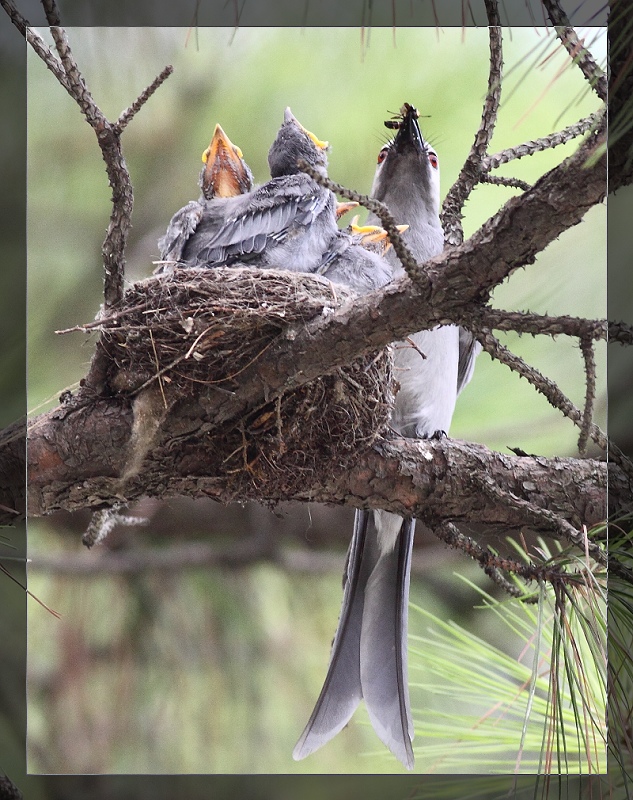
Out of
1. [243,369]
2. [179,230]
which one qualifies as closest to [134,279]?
[179,230]

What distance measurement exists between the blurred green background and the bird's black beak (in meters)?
0.02

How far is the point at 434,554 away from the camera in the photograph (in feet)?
5.94

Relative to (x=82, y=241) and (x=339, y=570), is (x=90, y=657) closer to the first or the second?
(x=339, y=570)

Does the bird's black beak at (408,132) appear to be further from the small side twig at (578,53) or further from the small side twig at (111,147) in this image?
the small side twig at (111,147)

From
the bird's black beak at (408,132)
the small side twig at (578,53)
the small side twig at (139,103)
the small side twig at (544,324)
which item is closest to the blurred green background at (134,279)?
the bird's black beak at (408,132)

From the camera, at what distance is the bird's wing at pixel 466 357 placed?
1944 millimetres

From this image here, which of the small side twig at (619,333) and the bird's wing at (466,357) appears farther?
the bird's wing at (466,357)

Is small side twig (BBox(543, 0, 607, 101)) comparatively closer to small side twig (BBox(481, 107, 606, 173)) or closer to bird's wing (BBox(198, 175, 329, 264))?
small side twig (BBox(481, 107, 606, 173))

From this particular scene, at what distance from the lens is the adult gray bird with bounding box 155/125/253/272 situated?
1.74 metres

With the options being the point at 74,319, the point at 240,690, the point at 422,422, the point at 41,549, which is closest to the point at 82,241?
the point at 74,319

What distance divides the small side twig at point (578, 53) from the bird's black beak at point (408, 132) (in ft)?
1.33

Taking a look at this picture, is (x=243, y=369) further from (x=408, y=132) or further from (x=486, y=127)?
(x=408, y=132)

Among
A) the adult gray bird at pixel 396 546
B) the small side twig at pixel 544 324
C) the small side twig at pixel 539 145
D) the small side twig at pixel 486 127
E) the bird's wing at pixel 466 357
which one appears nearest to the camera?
the small side twig at pixel 544 324

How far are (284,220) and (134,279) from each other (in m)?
0.34
